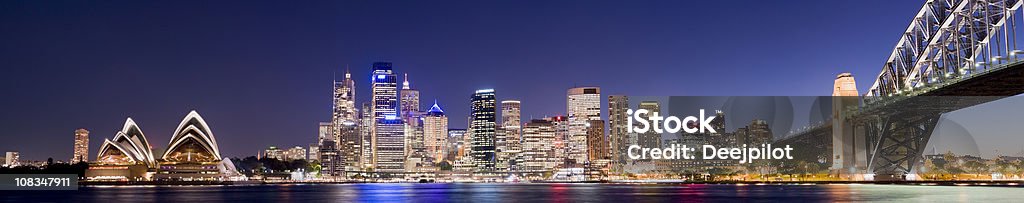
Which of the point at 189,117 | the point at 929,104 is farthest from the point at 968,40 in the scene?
the point at 189,117

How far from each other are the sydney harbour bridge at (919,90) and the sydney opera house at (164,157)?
75.4 meters

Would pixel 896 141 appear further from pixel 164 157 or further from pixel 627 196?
pixel 164 157

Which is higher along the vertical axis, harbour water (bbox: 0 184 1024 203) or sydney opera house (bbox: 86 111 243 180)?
sydney opera house (bbox: 86 111 243 180)

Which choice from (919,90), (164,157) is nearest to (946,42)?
(919,90)

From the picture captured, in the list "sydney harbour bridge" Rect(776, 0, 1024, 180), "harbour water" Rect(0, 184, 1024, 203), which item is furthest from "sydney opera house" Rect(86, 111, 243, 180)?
"sydney harbour bridge" Rect(776, 0, 1024, 180)

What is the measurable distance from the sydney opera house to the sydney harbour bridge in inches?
2967

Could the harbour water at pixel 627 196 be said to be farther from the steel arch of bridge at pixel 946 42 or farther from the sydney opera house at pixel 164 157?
the sydney opera house at pixel 164 157

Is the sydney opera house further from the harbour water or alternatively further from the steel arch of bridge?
the steel arch of bridge

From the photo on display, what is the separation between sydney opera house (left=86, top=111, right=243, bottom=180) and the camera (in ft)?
419

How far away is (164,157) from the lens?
138 meters

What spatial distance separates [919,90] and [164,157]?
4139 inches

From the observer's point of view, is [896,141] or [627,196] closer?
[627,196]

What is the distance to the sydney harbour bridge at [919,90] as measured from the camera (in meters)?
44.9

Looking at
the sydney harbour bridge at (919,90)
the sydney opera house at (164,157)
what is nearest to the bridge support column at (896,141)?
the sydney harbour bridge at (919,90)
